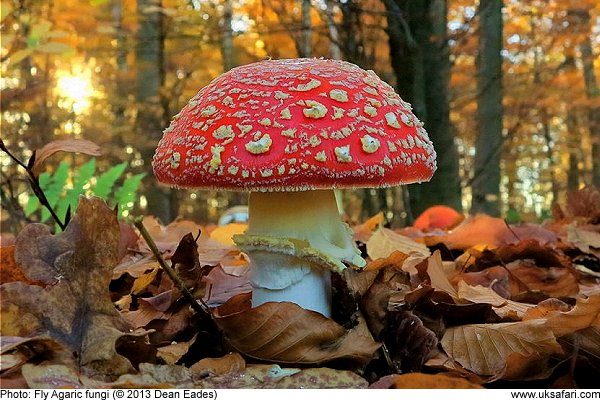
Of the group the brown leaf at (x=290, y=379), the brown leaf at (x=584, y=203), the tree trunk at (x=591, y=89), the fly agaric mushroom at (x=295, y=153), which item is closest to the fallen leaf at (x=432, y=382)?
the brown leaf at (x=290, y=379)

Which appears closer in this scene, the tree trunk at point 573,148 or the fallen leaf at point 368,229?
the fallen leaf at point 368,229

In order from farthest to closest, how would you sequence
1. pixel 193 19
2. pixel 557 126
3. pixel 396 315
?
A: pixel 557 126 < pixel 193 19 < pixel 396 315

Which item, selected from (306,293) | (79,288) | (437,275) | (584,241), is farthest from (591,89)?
(79,288)

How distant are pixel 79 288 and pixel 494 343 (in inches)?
35.7

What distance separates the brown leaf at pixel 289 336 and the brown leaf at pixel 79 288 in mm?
251

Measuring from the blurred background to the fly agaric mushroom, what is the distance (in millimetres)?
1427

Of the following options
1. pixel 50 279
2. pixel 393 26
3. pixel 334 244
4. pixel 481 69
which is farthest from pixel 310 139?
pixel 481 69

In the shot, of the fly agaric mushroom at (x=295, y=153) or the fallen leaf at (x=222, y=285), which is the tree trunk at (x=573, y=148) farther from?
the fly agaric mushroom at (x=295, y=153)

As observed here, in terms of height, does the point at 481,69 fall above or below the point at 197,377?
above

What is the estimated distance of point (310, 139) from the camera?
134 centimetres

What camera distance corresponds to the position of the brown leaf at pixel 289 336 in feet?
4.35

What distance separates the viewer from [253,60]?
10242 millimetres

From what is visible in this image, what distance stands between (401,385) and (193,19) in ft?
26.5
